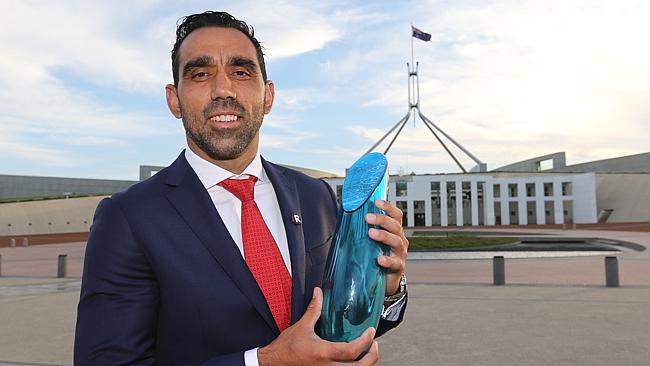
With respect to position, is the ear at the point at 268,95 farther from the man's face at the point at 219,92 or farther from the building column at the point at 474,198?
the building column at the point at 474,198

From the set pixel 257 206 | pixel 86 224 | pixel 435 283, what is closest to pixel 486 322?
pixel 435 283

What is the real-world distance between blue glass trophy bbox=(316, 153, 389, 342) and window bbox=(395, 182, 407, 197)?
5125 cm

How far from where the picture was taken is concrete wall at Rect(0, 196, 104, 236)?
4393cm

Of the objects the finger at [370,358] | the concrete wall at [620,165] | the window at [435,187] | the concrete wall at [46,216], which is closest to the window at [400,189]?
the window at [435,187]

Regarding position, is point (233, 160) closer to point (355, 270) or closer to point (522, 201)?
point (355, 270)

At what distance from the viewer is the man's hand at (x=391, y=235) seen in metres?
1.28

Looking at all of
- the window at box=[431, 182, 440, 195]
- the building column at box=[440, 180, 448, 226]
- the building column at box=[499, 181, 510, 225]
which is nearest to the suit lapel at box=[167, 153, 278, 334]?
the building column at box=[440, 180, 448, 226]

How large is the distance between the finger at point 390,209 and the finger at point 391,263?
0.11 meters

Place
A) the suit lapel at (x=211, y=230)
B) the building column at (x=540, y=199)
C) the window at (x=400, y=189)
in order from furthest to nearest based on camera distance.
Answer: the window at (x=400, y=189)
the building column at (x=540, y=199)
the suit lapel at (x=211, y=230)

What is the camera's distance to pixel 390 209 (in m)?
1.35

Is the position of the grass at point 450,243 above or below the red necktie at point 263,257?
below

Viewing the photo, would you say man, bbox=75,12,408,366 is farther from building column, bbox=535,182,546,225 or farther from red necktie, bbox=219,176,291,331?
building column, bbox=535,182,546,225

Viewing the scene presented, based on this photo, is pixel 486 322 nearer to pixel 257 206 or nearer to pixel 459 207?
pixel 257 206

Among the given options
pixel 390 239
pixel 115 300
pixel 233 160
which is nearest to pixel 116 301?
pixel 115 300
